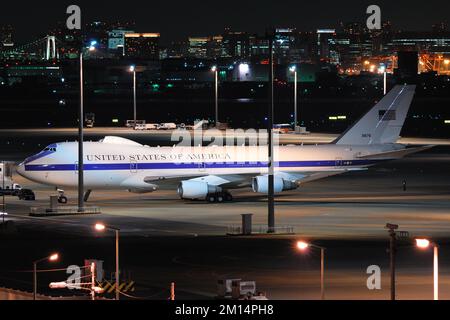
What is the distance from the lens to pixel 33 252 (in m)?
51.2

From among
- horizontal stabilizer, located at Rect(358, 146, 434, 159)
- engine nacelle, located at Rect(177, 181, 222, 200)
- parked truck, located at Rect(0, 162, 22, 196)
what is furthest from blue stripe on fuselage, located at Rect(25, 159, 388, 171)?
parked truck, located at Rect(0, 162, 22, 196)

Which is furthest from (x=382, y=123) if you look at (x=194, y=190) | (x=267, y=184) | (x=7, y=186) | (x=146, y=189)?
(x=7, y=186)

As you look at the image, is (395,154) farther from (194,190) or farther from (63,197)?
(63,197)

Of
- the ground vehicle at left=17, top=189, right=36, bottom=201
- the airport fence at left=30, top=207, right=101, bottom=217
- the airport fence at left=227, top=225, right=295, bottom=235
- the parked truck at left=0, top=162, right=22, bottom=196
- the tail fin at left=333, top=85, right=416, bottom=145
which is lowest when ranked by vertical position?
the airport fence at left=227, top=225, right=295, bottom=235

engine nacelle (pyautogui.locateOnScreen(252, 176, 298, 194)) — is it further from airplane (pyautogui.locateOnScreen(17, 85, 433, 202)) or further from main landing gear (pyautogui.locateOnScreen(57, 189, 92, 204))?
main landing gear (pyautogui.locateOnScreen(57, 189, 92, 204))

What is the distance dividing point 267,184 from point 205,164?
14.6 feet

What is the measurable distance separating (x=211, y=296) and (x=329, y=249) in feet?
43.0

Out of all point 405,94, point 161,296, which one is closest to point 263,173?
point 405,94

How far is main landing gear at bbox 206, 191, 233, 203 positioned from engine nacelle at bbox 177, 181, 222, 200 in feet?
0.83

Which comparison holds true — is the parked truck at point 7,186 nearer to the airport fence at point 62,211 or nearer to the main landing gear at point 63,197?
the main landing gear at point 63,197

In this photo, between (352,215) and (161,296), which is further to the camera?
(352,215)

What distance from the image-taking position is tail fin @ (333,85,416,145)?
8056 cm

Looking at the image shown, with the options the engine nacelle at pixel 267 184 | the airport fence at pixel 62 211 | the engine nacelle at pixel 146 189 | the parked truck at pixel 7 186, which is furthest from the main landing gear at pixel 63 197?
the engine nacelle at pixel 267 184
